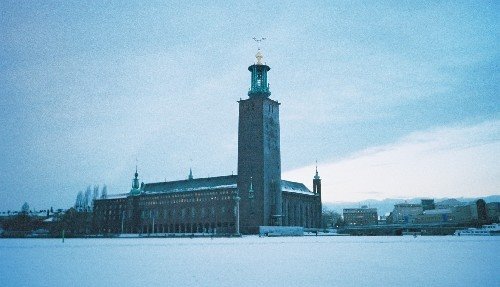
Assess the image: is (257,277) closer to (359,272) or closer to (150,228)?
(359,272)

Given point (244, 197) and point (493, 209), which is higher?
point (244, 197)

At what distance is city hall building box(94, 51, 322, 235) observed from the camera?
304ft

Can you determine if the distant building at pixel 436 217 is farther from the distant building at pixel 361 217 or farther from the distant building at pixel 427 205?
the distant building at pixel 361 217

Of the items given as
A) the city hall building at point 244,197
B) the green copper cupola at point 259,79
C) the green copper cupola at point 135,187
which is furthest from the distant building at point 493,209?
the green copper cupola at point 135,187

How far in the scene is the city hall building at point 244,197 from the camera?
304 feet

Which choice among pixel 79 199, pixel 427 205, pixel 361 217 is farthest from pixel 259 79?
pixel 427 205

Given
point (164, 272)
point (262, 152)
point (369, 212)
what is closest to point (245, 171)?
point (262, 152)

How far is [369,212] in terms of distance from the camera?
19700 cm

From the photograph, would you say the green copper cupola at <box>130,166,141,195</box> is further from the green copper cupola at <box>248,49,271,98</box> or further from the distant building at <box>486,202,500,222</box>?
the distant building at <box>486,202,500,222</box>

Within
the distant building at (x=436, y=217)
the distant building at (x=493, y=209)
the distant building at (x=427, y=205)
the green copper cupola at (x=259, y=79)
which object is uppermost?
the green copper cupola at (x=259, y=79)

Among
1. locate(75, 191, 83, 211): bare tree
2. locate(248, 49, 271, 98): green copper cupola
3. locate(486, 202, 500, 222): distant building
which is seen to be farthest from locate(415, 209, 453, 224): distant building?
locate(75, 191, 83, 211): bare tree

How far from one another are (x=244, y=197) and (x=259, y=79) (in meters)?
26.5

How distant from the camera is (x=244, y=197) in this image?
93625mm

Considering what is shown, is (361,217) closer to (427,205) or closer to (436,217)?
(427,205)
